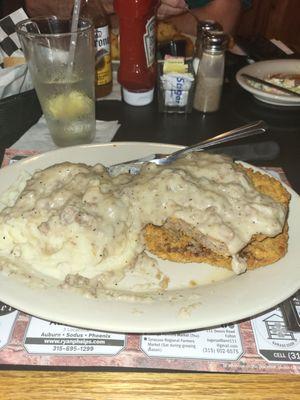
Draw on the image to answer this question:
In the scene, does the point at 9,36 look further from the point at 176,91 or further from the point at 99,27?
the point at 176,91

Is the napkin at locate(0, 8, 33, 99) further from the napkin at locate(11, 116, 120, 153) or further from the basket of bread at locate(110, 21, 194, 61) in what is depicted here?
the basket of bread at locate(110, 21, 194, 61)

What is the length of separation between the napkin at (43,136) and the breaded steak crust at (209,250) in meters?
0.63

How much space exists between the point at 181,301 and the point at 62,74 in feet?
3.08

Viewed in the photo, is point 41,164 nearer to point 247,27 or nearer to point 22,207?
point 22,207

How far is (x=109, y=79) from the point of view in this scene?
1849mm

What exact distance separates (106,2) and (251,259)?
1642mm

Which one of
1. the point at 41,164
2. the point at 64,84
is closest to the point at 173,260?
the point at 41,164

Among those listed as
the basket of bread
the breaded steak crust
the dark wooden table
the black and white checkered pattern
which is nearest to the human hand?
the basket of bread

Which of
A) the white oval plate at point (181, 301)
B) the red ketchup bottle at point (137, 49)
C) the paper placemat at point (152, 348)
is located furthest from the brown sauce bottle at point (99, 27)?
the paper placemat at point (152, 348)

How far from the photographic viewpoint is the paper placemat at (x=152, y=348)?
839 millimetres

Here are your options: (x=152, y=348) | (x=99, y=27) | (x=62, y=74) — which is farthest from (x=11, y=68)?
(x=152, y=348)

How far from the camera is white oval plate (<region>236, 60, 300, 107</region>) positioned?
1734 mm

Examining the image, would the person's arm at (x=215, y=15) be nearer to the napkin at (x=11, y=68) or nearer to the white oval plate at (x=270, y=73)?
the white oval plate at (x=270, y=73)

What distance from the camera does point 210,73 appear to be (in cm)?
171
